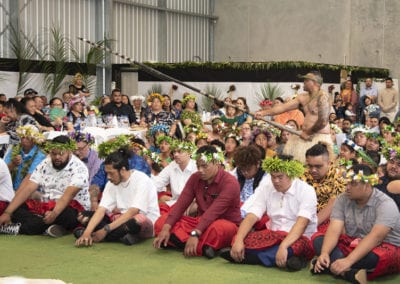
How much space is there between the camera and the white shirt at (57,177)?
7797 mm

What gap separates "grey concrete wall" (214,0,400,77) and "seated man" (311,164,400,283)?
14.8 m

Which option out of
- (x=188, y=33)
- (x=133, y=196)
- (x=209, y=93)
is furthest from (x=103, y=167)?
(x=188, y=33)

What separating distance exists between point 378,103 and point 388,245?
1222 cm

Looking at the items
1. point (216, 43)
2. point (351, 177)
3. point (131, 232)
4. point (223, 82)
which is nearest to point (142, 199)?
point (131, 232)

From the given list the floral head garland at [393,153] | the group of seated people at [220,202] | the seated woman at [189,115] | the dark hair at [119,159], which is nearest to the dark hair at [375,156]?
the group of seated people at [220,202]

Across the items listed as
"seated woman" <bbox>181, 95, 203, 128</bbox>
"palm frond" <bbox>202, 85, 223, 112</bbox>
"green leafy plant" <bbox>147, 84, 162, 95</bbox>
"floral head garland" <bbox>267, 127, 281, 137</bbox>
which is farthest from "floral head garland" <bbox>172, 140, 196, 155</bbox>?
"green leafy plant" <bbox>147, 84, 162, 95</bbox>

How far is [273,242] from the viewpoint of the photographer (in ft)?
20.9

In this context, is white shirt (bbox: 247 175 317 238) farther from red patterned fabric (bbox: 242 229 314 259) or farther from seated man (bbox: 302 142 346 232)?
seated man (bbox: 302 142 346 232)

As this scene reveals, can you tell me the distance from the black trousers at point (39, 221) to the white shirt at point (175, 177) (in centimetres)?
107

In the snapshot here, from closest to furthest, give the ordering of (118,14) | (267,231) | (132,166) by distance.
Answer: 1. (267,231)
2. (132,166)
3. (118,14)

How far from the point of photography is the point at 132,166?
26.2 feet

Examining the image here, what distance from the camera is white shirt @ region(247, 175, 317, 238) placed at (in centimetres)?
645

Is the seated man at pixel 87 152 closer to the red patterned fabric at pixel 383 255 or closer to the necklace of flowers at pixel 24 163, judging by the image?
the necklace of flowers at pixel 24 163

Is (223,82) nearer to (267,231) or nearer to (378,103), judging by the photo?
(378,103)
